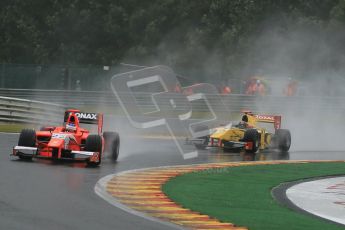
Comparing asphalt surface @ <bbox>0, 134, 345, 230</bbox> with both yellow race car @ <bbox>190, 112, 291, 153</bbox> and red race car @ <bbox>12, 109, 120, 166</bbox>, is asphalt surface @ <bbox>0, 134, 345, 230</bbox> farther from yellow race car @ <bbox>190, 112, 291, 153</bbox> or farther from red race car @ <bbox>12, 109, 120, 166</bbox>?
yellow race car @ <bbox>190, 112, 291, 153</bbox>

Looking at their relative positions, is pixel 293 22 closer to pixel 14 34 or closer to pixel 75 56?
pixel 75 56

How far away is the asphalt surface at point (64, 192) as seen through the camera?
10016 mm

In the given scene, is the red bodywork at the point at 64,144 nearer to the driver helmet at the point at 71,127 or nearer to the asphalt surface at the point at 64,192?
the driver helmet at the point at 71,127

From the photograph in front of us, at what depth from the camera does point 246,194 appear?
14250mm

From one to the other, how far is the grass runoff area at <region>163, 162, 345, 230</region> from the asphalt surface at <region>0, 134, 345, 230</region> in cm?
147

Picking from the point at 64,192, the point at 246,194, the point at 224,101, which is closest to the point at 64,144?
the point at 64,192

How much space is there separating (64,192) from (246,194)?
11.0 ft

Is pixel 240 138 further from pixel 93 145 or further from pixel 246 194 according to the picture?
pixel 246 194

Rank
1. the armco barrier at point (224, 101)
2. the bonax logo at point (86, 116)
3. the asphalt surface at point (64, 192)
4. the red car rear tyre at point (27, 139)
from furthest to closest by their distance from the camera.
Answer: the armco barrier at point (224, 101)
the bonax logo at point (86, 116)
the red car rear tyre at point (27, 139)
the asphalt surface at point (64, 192)

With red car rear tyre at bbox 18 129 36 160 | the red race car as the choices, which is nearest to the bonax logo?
the red race car

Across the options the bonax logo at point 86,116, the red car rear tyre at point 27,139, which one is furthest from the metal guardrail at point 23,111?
the red car rear tyre at point 27,139

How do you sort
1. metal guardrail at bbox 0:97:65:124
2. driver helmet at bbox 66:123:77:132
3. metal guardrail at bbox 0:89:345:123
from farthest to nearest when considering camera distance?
metal guardrail at bbox 0:89:345:123 → metal guardrail at bbox 0:97:65:124 → driver helmet at bbox 66:123:77:132

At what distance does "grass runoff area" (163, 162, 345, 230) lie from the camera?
11297 mm

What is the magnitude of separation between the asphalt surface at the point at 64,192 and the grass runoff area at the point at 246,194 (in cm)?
147
